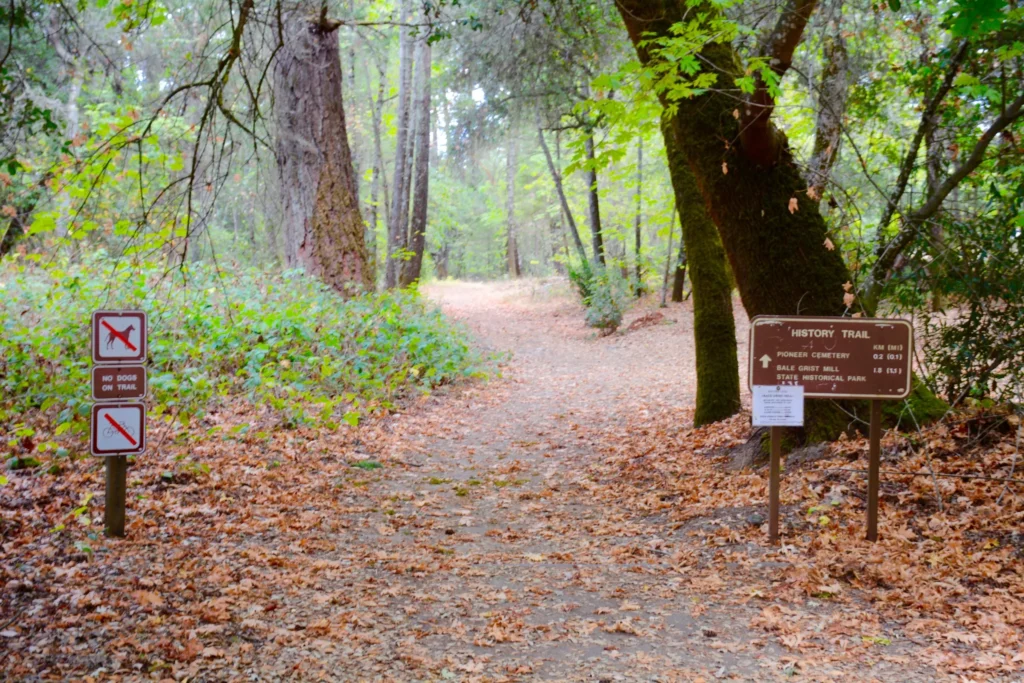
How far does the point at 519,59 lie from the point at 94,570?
11436mm

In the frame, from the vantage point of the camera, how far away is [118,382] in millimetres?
4926

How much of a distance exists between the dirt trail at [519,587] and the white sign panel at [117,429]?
1588 millimetres

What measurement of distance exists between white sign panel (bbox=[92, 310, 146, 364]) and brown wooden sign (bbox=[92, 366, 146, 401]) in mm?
67

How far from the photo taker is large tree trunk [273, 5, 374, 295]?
13.0m

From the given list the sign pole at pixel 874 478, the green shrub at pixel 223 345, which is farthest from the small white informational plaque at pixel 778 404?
the green shrub at pixel 223 345

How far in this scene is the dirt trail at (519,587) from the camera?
143 inches

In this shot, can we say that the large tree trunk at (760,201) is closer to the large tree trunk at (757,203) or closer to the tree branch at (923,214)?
the large tree trunk at (757,203)

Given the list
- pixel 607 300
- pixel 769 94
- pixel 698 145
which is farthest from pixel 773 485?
pixel 607 300

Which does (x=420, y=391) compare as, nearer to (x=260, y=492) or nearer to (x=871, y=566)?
(x=260, y=492)

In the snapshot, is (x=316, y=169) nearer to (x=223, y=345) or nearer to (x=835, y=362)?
(x=223, y=345)

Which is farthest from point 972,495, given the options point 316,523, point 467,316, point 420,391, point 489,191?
point 489,191

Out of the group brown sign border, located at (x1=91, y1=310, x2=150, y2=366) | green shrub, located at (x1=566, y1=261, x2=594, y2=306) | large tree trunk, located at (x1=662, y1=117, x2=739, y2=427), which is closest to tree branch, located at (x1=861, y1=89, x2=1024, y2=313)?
large tree trunk, located at (x1=662, y1=117, x2=739, y2=427)

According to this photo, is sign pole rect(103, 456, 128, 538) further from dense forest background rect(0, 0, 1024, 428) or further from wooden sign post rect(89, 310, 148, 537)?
dense forest background rect(0, 0, 1024, 428)

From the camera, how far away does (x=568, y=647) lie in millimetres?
3877
